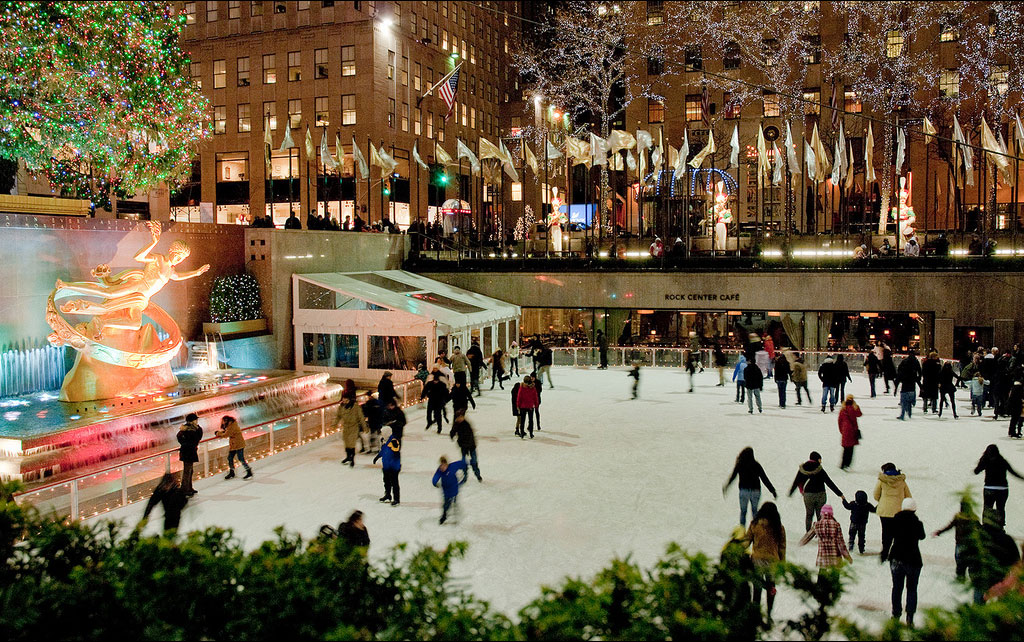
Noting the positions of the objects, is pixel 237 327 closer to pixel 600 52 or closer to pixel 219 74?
pixel 600 52

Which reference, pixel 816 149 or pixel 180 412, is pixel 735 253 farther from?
pixel 180 412

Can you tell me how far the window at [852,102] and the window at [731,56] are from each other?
20.8ft

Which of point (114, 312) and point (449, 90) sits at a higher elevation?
point (449, 90)

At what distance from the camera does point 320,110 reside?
4919 cm

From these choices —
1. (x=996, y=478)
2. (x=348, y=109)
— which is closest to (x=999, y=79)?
(x=348, y=109)

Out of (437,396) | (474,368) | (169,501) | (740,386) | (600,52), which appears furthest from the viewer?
(600,52)

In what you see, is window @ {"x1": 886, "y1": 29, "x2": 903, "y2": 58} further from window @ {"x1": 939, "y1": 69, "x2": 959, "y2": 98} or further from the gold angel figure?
the gold angel figure

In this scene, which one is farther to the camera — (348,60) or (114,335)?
(348,60)

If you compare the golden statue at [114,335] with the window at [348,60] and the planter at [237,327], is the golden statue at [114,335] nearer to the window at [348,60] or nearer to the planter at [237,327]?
the planter at [237,327]

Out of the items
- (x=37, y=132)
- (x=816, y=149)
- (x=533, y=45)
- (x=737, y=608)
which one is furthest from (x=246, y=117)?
(x=737, y=608)

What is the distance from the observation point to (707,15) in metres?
47.1

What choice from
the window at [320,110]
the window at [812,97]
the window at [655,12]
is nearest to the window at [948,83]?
the window at [812,97]

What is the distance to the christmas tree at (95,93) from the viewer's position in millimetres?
18328

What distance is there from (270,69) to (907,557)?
50287mm
